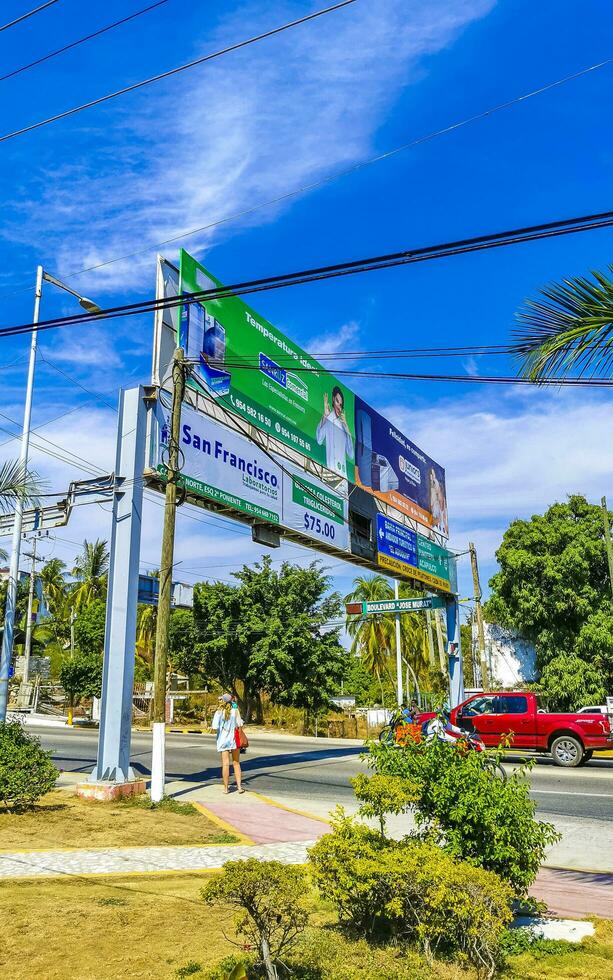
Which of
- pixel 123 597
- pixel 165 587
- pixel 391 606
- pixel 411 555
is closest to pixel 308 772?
pixel 165 587

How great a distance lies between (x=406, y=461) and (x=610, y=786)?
15253 millimetres

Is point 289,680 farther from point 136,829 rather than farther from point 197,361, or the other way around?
point 136,829

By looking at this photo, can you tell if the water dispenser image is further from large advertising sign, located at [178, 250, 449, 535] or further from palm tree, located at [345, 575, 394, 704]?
palm tree, located at [345, 575, 394, 704]

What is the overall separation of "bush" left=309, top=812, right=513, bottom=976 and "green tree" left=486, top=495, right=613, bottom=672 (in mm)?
30277

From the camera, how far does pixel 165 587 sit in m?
13.5

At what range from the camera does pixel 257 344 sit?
1920 cm

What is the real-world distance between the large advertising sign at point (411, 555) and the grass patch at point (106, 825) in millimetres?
13301

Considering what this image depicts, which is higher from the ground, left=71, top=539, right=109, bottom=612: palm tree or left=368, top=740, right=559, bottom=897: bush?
left=71, top=539, right=109, bottom=612: palm tree

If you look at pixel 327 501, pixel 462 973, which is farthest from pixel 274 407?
pixel 462 973

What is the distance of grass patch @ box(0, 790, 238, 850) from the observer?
8938 millimetres

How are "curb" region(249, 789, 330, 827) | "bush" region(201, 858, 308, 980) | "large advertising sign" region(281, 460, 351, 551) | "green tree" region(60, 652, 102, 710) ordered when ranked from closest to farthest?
"bush" region(201, 858, 308, 980)
"curb" region(249, 789, 330, 827)
"large advertising sign" region(281, 460, 351, 551)
"green tree" region(60, 652, 102, 710)

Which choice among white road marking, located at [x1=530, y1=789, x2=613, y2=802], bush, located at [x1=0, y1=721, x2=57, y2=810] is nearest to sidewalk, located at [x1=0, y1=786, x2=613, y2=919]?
bush, located at [x1=0, y1=721, x2=57, y2=810]

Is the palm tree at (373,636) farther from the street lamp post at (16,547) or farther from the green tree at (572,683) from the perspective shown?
the street lamp post at (16,547)

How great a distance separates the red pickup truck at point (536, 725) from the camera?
60.0 feet
